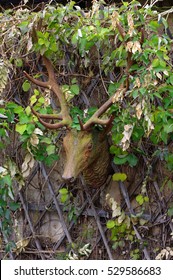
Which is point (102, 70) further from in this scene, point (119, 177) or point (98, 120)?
point (119, 177)

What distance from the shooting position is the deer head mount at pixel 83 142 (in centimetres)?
309

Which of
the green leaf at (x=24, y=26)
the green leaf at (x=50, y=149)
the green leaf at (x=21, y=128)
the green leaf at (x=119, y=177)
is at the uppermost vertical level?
the green leaf at (x=24, y=26)

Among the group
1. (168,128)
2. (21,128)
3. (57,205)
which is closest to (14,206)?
(57,205)

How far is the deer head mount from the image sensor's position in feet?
10.2

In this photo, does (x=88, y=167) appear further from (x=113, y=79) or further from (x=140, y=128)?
(x=113, y=79)

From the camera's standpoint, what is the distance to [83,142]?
3.16 meters

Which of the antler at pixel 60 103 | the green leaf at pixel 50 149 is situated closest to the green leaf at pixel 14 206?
the green leaf at pixel 50 149

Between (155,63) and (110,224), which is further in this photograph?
(110,224)

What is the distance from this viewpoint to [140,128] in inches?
127

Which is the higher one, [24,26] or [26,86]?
[24,26]

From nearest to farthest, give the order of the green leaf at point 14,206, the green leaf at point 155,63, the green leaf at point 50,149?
the green leaf at point 155,63, the green leaf at point 50,149, the green leaf at point 14,206

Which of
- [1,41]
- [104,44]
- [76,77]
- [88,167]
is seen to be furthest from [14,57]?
[88,167]

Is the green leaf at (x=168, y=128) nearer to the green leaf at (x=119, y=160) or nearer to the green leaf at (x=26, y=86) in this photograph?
the green leaf at (x=119, y=160)

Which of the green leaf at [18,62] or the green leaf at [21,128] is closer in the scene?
the green leaf at [21,128]
